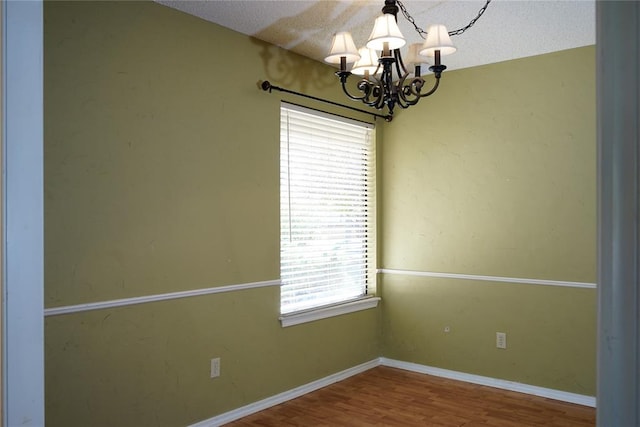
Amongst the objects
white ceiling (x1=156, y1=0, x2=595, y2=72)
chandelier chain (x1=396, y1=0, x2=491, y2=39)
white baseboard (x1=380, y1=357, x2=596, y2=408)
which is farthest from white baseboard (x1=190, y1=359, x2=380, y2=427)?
chandelier chain (x1=396, y1=0, x2=491, y2=39)

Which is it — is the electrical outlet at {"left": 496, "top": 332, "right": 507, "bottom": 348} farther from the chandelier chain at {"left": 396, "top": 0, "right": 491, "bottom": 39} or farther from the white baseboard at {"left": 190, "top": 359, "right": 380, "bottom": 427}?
the chandelier chain at {"left": 396, "top": 0, "right": 491, "bottom": 39}

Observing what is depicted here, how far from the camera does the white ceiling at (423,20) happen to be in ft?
9.39

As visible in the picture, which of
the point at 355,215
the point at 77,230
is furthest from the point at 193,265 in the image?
the point at 355,215

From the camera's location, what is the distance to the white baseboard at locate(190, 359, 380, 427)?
10.4 ft

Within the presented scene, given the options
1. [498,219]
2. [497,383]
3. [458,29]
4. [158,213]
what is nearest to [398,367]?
[497,383]

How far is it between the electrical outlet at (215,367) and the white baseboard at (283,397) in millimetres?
263

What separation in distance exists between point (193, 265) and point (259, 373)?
941 millimetres

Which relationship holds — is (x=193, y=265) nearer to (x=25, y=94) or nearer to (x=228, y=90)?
(x=228, y=90)

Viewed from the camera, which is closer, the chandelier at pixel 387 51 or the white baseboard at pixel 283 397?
the chandelier at pixel 387 51

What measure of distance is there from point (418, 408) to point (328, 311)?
0.97 m

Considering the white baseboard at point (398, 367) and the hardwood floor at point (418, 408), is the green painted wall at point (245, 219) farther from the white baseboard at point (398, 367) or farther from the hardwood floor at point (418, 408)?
the hardwood floor at point (418, 408)

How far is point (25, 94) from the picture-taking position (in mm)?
1104

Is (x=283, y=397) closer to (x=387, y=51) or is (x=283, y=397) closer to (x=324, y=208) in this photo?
(x=324, y=208)

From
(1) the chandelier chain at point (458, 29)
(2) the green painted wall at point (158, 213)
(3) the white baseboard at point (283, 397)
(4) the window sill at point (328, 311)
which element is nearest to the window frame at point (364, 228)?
(4) the window sill at point (328, 311)
